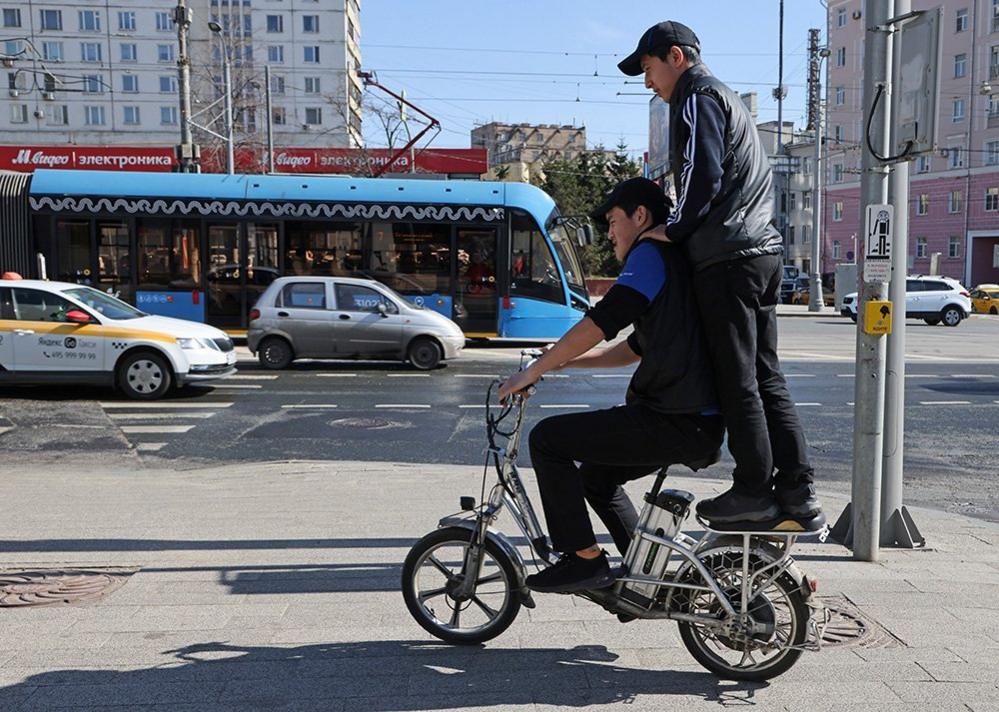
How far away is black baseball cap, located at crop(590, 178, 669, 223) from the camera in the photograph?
12.2ft

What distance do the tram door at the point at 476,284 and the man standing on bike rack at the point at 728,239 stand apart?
16.2 metres

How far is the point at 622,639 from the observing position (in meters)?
4.22

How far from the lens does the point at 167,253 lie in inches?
763

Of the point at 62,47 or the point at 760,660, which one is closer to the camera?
the point at 760,660

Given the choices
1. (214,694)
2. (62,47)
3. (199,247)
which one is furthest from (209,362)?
(62,47)

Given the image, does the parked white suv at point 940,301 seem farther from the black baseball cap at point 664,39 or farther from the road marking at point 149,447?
the black baseball cap at point 664,39

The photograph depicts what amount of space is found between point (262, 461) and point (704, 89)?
260 inches

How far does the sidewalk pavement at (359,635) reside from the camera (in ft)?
11.9

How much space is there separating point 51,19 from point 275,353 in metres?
73.2

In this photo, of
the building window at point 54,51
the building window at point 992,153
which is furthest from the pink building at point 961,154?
the building window at point 54,51

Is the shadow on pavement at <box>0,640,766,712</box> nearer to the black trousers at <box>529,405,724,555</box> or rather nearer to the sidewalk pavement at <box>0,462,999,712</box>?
the sidewalk pavement at <box>0,462,999,712</box>

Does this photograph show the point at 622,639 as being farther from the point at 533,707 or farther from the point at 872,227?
the point at 872,227

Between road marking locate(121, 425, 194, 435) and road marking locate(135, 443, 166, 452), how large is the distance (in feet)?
2.29

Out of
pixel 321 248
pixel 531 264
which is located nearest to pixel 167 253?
pixel 321 248
